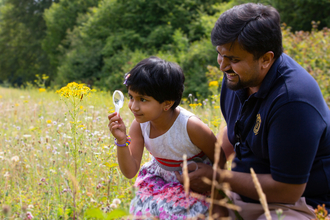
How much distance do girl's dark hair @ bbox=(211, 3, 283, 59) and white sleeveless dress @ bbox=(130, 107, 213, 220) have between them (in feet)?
1.94

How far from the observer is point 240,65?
156 cm

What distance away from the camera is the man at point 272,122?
1359 mm

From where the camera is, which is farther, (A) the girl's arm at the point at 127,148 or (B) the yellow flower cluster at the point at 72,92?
(A) the girl's arm at the point at 127,148

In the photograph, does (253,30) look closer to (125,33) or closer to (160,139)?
(160,139)

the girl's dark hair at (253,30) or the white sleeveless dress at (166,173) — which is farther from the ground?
the girl's dark hair at (253,30)

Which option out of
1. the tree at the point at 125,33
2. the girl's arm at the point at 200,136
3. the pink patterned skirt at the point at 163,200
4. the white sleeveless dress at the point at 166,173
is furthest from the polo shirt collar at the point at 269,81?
the tree at the point at 125,33

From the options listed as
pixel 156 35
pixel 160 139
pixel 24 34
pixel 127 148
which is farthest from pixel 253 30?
pixel 24 34

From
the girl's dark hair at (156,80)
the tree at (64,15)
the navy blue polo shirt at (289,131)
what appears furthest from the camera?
the tree at (64,15)

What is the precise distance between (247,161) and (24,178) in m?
1.79

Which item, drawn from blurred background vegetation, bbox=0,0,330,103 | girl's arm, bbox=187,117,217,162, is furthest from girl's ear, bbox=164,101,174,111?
blurred background vegetation, bbox=0,0,330,103

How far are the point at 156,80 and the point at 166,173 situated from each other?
625mm

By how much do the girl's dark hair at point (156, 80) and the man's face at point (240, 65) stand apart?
1.08 ft

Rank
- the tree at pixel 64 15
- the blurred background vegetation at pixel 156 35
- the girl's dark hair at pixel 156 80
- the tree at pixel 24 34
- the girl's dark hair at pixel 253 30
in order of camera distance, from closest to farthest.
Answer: the girl's dark hair at pixel 253 30 < the girl's dark hair at pixel 156 80 < the blurred background vegetation at pixel 156 35 < the tree at pixel 64 15 < the tree at pixel 24 34

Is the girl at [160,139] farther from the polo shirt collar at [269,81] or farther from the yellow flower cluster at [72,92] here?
the polo shirt collar at [269,81]
